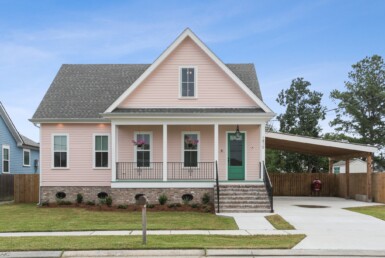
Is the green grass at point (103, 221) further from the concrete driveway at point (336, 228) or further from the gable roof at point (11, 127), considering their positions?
the gable roof at point (11, 127)

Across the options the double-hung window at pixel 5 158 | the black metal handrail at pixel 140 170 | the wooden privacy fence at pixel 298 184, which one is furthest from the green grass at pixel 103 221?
the wooden privacy fence at pixel 298 184

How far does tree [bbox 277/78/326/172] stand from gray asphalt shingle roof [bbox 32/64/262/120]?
1762cm

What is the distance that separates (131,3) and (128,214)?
780 cm

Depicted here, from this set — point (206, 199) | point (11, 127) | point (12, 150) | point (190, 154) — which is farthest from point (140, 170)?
point (12, 150)

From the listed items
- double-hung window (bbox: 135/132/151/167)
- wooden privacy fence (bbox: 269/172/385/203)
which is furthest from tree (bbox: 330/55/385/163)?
double-hung window (bbox: 135/132/151/167)

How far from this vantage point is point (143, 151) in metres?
Answer: 21.9

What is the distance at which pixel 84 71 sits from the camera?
1009 inches

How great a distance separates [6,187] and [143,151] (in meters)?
9.67

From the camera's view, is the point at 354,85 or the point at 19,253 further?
the point at 354,85

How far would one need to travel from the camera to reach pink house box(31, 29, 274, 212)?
20.6 m

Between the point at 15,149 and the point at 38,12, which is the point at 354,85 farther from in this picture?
the point at 38,12

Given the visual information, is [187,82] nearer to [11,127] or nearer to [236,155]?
[236,155]

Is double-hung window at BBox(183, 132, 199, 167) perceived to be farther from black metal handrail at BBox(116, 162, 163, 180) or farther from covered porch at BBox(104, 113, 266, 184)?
black metal handrail at BBox(116, 162, 163, 180)

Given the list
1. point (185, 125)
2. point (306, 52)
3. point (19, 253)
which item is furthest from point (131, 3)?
point (306, 52)
